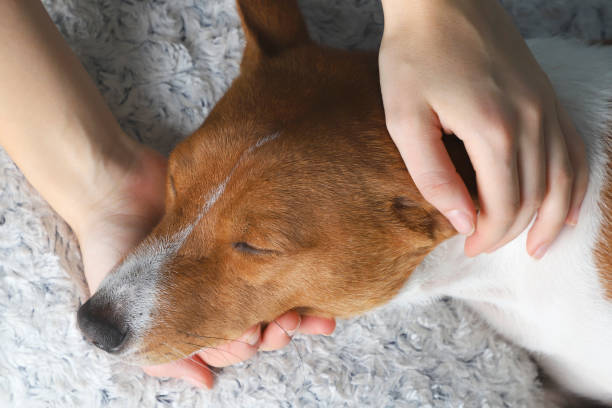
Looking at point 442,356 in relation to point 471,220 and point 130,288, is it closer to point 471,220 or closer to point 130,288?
point 471,220

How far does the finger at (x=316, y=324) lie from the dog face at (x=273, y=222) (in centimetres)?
14

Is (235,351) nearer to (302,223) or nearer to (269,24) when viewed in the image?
(302,223)

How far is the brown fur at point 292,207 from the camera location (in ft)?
4.66

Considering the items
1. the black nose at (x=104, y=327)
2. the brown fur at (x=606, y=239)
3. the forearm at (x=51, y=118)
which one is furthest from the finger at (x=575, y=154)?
the forearm at (x=51, y=118)

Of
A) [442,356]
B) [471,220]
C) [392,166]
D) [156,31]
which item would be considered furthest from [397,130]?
[156,31]

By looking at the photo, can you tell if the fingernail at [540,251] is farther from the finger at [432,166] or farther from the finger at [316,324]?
the finger at [316,324]

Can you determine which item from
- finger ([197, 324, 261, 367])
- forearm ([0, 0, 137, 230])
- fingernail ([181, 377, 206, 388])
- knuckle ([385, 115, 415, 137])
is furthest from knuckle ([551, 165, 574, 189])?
forearm ([0, 0, 137, 230])

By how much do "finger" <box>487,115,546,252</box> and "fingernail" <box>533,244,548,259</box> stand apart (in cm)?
19

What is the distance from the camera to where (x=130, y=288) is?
1.50 metres

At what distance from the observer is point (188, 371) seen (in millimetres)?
1873

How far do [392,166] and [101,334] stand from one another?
0.86m

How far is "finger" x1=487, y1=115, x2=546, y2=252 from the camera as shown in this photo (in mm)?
1281

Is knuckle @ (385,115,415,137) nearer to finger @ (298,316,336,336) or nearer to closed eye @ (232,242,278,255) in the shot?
closed eye @ (232,242,278,255)

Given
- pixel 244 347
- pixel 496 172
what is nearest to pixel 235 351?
pixel 244 347
